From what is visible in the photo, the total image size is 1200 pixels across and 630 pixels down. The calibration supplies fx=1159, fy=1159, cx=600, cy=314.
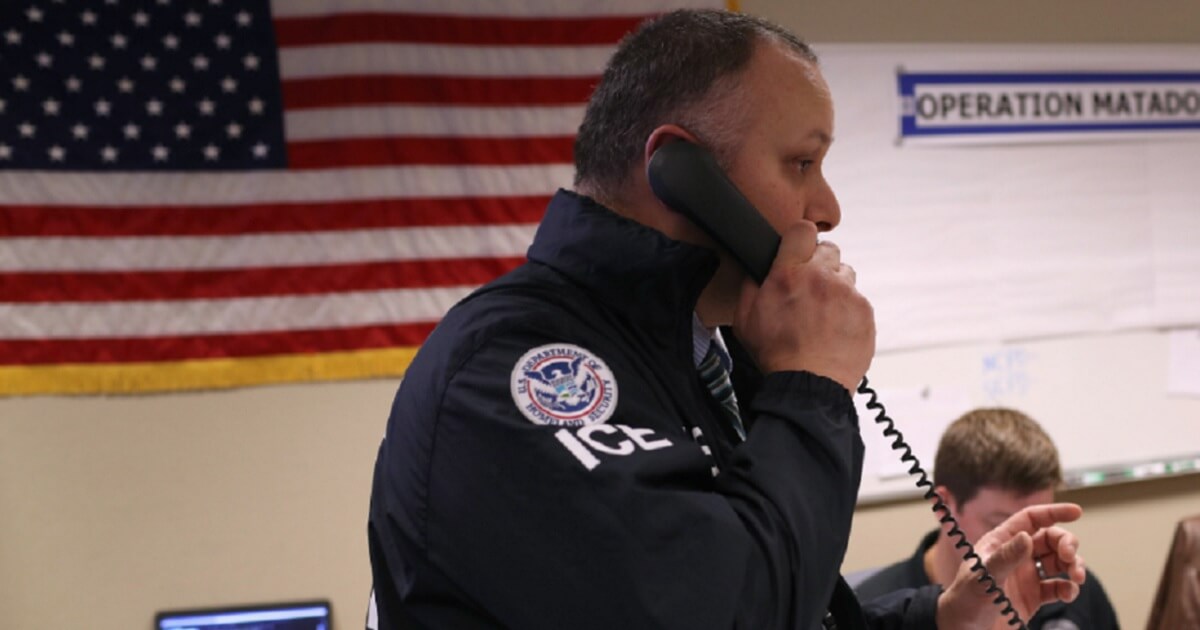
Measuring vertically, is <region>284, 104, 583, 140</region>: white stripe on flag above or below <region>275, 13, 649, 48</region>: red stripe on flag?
below

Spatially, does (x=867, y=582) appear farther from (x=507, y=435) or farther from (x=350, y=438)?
(x=507, y=435)

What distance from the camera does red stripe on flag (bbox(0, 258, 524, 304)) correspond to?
9.55 ft

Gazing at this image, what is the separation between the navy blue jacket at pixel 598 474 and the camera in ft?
2.47

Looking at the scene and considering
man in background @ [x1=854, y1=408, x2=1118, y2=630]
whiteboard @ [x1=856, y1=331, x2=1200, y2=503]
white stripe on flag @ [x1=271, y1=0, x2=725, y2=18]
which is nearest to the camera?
man in background @ [x1=854, y1=408, x2=1118, y2=630]

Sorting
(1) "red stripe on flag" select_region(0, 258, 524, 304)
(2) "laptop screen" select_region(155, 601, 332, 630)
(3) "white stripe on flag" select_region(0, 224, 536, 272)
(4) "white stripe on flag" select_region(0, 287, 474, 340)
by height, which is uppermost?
(3) "white stripe on flag" select_region(0, 224, 536, 272)

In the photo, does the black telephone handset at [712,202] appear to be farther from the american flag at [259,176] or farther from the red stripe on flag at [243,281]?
the american flag at [259,176]

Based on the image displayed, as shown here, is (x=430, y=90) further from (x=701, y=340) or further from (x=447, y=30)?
(x=701, y=340)

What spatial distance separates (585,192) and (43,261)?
231 cm

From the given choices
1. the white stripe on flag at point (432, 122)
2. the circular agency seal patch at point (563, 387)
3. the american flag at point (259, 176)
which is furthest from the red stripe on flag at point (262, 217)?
the circular agency seal patch at point (563, 387)

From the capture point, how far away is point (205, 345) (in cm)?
297

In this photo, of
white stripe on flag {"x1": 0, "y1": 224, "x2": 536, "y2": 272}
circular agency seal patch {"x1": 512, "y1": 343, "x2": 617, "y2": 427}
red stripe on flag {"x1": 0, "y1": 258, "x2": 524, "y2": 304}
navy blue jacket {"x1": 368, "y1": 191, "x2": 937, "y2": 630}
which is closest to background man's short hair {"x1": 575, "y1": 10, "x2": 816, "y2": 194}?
navy blue jacket {"x1": 368, "y1": 191, "x2": 937, "y2": 630}

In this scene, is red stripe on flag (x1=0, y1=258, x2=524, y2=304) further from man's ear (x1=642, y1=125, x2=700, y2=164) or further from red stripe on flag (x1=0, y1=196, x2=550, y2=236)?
man's ear (x1=642, y1=125, x2=700, y2=164)

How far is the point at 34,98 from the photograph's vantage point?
9.46 ft

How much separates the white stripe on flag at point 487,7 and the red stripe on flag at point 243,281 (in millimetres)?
666
